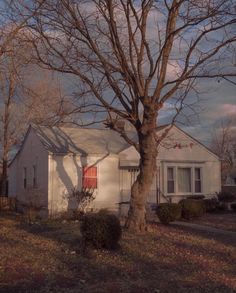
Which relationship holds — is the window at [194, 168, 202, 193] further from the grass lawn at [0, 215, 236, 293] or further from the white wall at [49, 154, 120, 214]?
the grass lawn at [0, 215, 236, 293]

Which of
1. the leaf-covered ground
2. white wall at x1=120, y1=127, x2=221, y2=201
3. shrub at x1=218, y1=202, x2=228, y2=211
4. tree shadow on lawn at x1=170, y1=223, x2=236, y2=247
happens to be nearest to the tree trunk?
tree shadow on lawn at x1=170, y1=223, x2=236, y2=247

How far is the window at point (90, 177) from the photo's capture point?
24234 mm

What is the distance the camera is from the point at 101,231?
36.8ft

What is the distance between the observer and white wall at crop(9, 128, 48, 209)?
23.7 m

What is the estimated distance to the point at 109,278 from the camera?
8547mm

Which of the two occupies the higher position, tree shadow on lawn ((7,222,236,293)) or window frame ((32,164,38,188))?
window frame ((32,164,38,188))

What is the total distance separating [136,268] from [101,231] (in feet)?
6.29

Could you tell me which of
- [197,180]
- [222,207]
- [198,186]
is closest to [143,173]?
[222,207]

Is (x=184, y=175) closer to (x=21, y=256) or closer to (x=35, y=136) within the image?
(x=35, y=136)

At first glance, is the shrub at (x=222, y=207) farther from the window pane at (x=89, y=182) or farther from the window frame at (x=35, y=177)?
the window frame at (x=35, y=177)

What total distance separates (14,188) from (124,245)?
1916 centimetres

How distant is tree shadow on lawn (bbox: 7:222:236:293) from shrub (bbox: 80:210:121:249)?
0.74 feet

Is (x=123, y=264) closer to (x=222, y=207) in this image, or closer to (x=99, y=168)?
(x=99, y=168)

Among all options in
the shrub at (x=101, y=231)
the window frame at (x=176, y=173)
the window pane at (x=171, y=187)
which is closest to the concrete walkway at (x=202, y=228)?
the shrub at (x=101, y=231)
